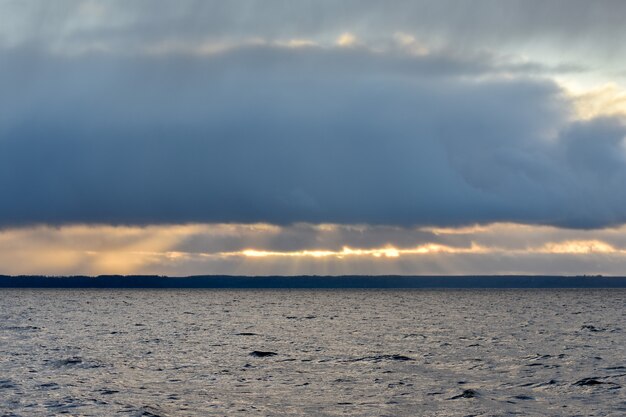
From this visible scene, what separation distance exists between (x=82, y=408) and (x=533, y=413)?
76.0ft

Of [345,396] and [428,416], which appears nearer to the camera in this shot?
[428,416]

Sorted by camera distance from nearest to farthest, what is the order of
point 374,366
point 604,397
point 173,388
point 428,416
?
point 428,416, point 604,397, point 173,388, point 374,366

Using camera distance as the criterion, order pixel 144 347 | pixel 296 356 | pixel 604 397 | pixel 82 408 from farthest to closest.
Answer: pixel 144 347
pixel 296 356
pixel 604 397
pixel 82 408

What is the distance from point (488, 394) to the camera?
43469mm

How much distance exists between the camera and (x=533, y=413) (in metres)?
37.9

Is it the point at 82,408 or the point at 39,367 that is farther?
the point at 39,367

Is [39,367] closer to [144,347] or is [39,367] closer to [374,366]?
[144,347]

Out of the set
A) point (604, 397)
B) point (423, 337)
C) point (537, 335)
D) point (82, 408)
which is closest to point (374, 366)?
point (604, 397)

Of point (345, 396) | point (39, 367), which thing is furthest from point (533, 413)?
point (39, 367)

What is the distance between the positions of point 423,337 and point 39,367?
44.2 metres

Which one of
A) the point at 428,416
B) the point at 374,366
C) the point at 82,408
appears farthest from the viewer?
the point at 374,366

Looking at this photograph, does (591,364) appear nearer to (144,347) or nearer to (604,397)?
(604,397)

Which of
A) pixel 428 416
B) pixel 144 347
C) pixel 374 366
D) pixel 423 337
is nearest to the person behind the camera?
pixel 428 416

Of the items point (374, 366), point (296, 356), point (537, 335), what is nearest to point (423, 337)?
point (537, 335)
